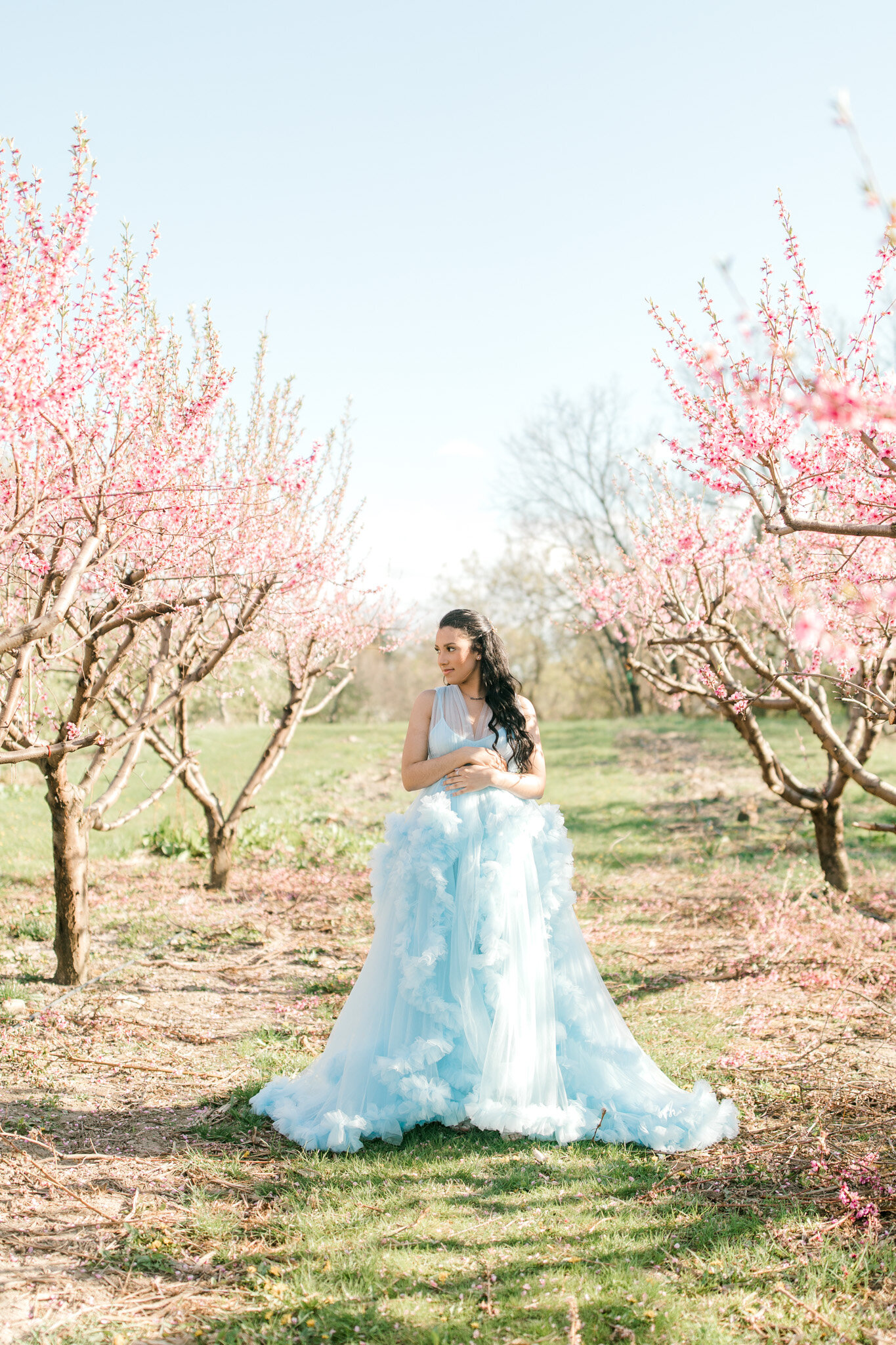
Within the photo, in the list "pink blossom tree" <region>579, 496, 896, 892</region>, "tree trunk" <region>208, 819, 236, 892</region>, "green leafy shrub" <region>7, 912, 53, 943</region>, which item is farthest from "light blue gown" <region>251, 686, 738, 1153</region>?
"tree trunk" <region>208, 819, 236, 892</region>

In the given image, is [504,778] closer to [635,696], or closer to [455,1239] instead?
[455,1239]

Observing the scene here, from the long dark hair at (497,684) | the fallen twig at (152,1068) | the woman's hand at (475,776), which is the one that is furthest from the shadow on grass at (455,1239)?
the long dark hair at (497,684)

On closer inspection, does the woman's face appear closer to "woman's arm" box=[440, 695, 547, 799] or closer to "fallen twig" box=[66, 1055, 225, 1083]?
"woman's arm" box=[440, 695, 547, 799]

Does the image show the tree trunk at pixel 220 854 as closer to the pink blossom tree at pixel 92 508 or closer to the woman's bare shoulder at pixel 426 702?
the pink blossom tree at pixel 92 508

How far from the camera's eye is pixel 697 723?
23594 millimetres

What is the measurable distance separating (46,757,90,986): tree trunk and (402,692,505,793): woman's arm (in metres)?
2.28

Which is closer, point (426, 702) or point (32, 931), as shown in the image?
point (426, 702)

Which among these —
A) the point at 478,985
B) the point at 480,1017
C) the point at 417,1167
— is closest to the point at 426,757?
the point at 478,985

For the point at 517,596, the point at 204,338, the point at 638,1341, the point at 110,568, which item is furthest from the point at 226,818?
the point at 517,596

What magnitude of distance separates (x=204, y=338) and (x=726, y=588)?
390 cm

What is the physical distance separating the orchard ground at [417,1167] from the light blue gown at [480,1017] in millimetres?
145

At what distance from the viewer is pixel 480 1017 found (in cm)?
383

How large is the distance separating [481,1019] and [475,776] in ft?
3.27

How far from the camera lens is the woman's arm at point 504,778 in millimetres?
4070
